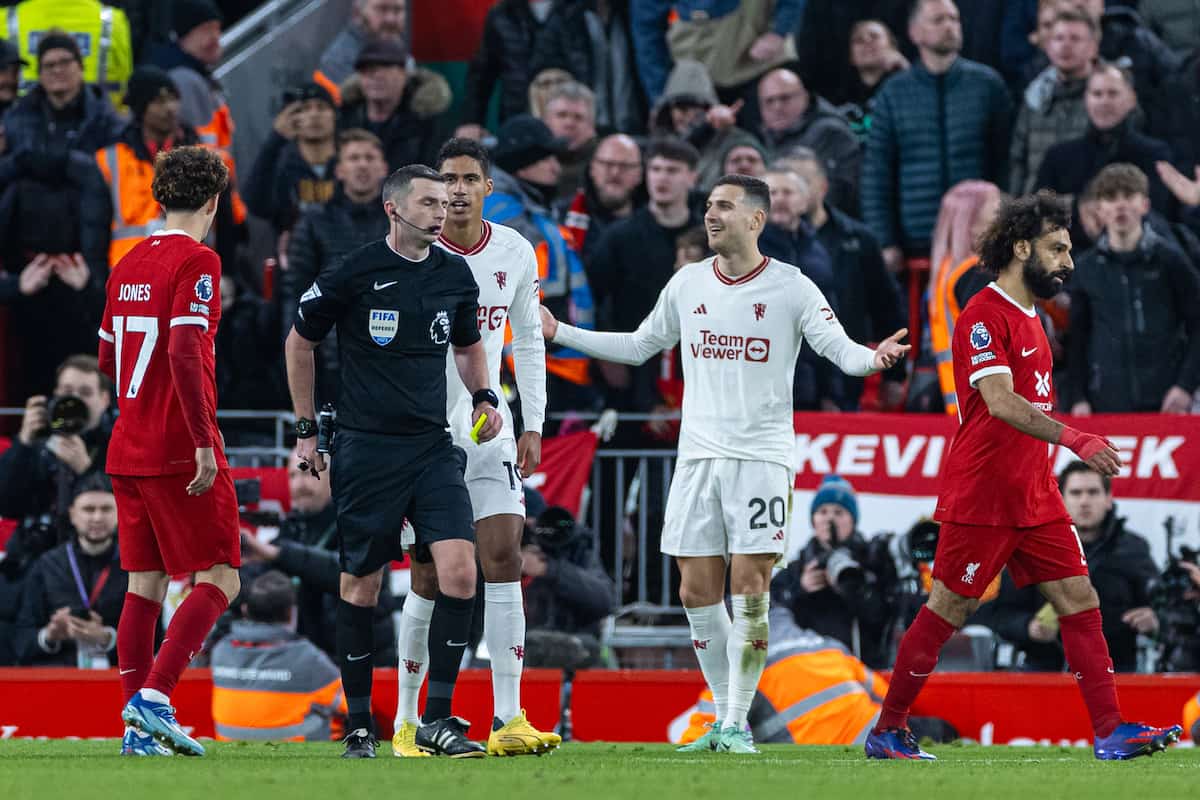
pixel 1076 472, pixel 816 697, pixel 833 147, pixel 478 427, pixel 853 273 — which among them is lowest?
pixel 816 697

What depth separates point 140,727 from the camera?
8.80 m

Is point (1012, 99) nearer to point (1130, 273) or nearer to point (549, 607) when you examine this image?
point (1130, 273)

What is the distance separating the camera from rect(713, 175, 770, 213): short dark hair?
10.2 metres

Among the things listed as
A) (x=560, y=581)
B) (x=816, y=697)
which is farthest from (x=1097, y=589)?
(x=560, y=581)

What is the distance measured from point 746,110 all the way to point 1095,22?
9.31ft

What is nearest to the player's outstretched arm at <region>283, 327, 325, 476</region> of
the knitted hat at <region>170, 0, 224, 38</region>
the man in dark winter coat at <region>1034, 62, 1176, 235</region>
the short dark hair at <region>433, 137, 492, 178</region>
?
the short dark hair at <region>433, 137, 492, 178</region>

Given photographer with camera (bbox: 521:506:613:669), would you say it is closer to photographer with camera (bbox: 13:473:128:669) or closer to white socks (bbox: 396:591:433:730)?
photographer with camera (bbox: 13:473:128:669)

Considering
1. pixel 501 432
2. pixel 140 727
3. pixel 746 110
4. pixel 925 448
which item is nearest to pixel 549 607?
pixel 925 448

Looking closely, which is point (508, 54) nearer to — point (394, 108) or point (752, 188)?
point (394, 108)

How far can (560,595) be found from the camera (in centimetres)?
1273

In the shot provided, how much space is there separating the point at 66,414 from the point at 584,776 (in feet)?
19.4

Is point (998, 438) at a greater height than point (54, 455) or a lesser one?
greater

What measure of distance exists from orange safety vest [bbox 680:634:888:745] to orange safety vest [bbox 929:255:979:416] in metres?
2.51

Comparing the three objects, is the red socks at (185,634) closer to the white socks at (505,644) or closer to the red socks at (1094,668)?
the white socks at (505,644)
